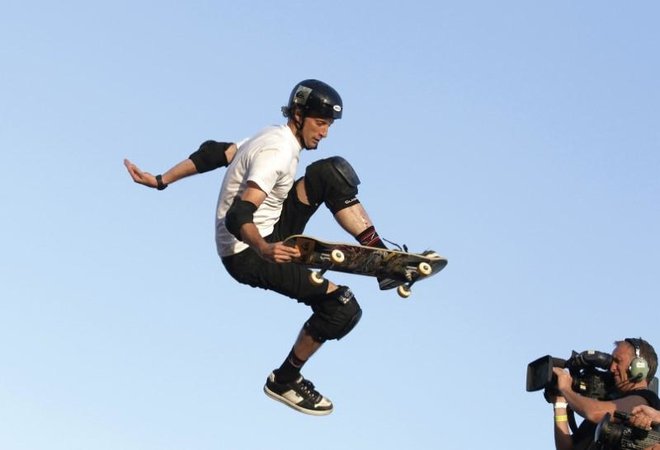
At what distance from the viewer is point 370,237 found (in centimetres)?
1697

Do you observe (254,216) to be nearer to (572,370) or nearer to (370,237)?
(370,237)

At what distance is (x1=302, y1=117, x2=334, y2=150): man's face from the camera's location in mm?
16422

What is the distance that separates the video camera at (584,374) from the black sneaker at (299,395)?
106 inches

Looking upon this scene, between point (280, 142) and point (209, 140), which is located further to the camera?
point (209, 140)

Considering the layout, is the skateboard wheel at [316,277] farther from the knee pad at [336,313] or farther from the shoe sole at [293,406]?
the shoe sole at [293,406]

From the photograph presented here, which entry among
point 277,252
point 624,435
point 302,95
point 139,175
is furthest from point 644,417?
point 139,175

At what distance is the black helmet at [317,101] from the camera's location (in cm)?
1641

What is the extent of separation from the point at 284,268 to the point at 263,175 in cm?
138

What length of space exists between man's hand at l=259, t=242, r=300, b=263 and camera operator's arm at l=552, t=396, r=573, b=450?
3.55 m

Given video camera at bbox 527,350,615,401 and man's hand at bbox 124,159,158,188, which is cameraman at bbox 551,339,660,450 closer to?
video camera at bbox 527,350,615,401

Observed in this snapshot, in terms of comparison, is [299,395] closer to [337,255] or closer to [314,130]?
[337,255]

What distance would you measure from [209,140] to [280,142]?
1.69 m

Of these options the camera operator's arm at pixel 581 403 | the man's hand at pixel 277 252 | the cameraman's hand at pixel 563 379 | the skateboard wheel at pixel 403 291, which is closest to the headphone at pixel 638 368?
the camera operator's arm at pixel 581 403

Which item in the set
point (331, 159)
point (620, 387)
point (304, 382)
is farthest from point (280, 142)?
point (620, 387)
